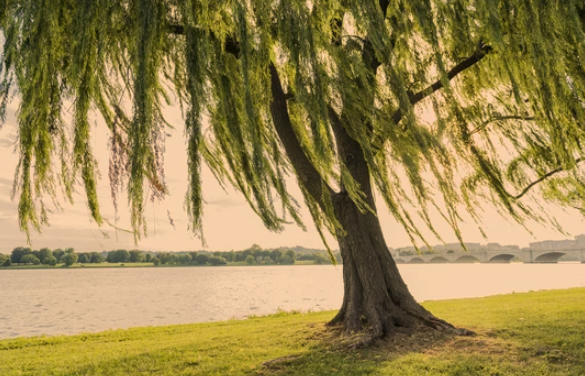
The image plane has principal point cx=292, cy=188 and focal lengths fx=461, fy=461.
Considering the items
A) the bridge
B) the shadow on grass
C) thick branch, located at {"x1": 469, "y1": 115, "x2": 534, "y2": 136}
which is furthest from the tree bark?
the bridge

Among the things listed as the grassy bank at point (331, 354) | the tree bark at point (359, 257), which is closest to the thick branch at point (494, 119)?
the tree bark at point (359, 257)

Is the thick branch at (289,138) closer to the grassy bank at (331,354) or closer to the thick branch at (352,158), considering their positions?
the thick branch at (352,158)

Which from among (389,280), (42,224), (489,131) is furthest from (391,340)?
(42,224)

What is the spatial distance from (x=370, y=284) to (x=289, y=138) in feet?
7.05

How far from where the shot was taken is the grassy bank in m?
4.33

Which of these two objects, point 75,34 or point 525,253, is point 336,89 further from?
point 525,253

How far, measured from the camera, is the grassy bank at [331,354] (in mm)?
4328

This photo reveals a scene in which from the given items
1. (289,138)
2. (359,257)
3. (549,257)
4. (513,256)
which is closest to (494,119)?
(359,257)

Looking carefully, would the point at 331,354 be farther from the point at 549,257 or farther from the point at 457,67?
the point at 549,257

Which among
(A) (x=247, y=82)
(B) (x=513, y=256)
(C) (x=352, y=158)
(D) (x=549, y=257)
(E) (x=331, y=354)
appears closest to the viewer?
(A) (x=247, y=82)

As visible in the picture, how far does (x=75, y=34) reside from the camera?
3.74 metres

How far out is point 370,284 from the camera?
19.1ft

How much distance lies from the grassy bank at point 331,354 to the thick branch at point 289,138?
2034 millimetres

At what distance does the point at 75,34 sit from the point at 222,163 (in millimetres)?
1883
